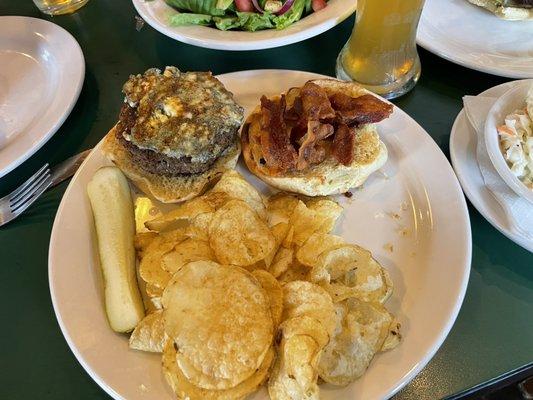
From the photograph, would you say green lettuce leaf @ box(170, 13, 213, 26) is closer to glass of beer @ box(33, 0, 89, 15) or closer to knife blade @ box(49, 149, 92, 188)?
knife blade @ box(49, 149, 92, 188)

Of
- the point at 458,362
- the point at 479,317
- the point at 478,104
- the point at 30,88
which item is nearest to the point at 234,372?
the point at 458,362

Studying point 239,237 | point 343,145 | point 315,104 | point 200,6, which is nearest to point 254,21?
point 200,6

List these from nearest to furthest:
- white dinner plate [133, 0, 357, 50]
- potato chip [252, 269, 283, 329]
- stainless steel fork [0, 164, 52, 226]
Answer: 1. potato chip [252, 269, 283, 329]
2. stainless steel fork [0, 164, 52, 226]
3. white dinner plate [133, 0, 357, 50]

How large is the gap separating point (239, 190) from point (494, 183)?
30.1 inches

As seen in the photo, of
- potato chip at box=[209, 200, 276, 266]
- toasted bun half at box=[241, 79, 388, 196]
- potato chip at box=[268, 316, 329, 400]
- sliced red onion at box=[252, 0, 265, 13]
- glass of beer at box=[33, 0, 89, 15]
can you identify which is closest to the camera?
potato chip at box=[268, 316, 329, 400]

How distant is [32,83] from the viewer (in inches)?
76.9

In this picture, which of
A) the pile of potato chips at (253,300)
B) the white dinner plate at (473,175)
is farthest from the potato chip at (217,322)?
the white dinner plate at (473,175)

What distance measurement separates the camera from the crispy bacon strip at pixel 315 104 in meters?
1.43

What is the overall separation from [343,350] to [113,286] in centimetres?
63

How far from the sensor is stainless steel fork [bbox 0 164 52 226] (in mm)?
1589

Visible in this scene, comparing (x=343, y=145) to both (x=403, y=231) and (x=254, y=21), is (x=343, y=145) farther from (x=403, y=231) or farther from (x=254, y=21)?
(x=254, y=21)

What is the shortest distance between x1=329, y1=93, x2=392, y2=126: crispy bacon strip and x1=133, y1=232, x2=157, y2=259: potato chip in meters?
0.67

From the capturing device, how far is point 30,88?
1.94 meters

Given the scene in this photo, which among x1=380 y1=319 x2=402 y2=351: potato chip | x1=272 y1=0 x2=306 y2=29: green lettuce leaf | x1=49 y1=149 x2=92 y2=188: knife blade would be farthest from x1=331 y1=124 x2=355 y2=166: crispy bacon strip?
x1=49 y1=149 x2=92 y2=188: knife blade
